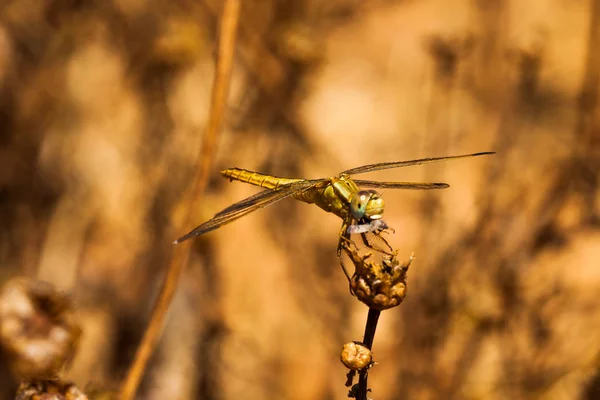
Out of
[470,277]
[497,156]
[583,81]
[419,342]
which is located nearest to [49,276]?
[419,342]

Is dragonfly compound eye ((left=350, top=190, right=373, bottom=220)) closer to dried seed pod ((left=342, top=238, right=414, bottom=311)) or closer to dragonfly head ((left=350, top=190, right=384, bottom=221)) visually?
dragonfly head ((left=350, top=190, right=384, bottom=221))

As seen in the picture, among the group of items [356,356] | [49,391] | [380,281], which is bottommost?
[49,391]

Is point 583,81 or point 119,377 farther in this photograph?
point 583,81

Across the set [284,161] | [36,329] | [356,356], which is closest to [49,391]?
[36,329]

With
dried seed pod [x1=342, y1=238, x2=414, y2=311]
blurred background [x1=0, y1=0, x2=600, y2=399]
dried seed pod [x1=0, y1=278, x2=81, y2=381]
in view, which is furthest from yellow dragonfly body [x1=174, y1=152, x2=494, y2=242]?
blurred background [x1=0, y1=0, x2=600, y2=399]

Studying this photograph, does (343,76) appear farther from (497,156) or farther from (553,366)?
(553,366)

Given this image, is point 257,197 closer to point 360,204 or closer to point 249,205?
point 249,205

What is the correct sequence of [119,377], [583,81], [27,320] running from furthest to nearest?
1. [583,81]
2. [119,377]
3. [27,320]
